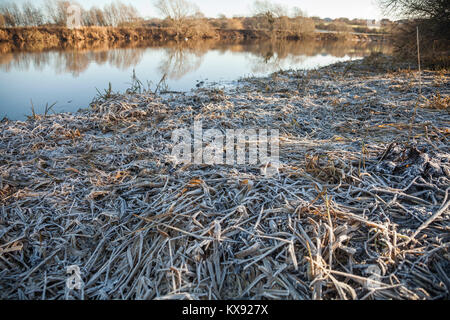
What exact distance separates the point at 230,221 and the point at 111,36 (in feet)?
84.6

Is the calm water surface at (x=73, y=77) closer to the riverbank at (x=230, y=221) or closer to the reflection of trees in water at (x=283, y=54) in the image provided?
the reflection of trees in water at (x=283, y=54)

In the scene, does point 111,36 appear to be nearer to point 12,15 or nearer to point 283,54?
point 12,15

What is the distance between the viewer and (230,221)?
1758 mm

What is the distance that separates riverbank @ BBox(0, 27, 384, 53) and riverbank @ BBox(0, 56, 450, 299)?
17163 mm

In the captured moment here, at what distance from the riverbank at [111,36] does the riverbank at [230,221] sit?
1716 centimetres

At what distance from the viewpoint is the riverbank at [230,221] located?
1.38m

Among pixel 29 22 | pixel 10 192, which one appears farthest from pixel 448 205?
Result: pixel 29 22

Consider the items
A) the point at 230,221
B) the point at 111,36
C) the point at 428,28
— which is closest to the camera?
the point at 230,221

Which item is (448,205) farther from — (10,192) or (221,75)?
(221,75)

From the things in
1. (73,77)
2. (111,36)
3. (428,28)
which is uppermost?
(111,36)

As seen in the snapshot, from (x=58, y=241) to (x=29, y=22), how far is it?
26.6m

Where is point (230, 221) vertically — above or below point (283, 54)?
below

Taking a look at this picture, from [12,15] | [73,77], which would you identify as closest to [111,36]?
[12,15]

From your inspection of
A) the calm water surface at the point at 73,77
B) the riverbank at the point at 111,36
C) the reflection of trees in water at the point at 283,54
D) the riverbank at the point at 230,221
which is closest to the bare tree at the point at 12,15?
the riverbank at the point at 111,36
